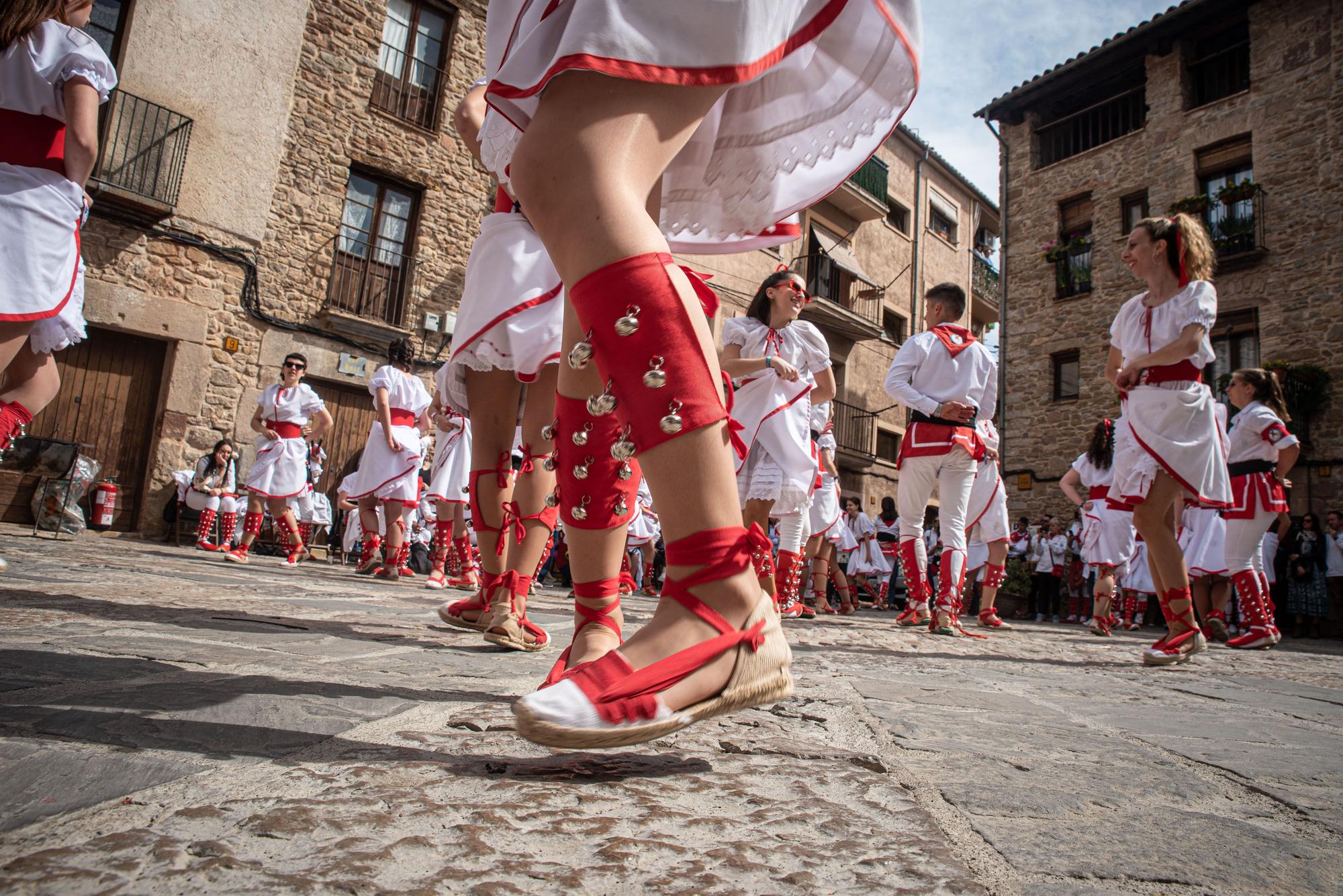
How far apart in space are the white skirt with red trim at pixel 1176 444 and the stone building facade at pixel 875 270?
14.3 meters

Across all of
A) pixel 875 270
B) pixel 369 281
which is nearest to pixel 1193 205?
pixel 875 270

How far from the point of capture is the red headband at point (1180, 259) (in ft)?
12.4

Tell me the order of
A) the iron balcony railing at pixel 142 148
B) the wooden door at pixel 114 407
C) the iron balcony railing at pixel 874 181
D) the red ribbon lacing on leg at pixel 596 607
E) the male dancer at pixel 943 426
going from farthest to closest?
the iron balcony railing at pixel 874 181
the iron balcony railing at pixel 142 148
the wooden door at pixel 114 407
the male dancer at pixel 943 426
the red ribbon lacing on leg at pixel 596 607

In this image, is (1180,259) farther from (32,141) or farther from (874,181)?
(874,181)

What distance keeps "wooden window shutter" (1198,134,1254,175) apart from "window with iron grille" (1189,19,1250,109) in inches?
37.5

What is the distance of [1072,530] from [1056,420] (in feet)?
12.4

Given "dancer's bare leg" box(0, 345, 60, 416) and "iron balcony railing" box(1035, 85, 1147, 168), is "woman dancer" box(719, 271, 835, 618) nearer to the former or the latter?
"dancer's bare leg" box(0, 345, 60, 416)

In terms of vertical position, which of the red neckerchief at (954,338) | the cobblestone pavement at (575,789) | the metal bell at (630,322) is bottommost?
the cobblestone pavement at (575,789)

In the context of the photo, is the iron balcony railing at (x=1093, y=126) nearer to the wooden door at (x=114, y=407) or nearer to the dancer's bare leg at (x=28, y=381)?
the wooden door at (x=114, y=407)

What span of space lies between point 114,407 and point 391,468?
656 cm

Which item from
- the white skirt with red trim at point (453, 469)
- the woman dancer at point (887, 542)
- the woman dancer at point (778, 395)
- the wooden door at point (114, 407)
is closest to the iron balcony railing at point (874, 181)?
the woman dancer at point (887, 542)

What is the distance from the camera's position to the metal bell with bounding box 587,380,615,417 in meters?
1.07

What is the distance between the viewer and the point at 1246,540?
5.70m

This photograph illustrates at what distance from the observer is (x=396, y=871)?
0.55 meters
